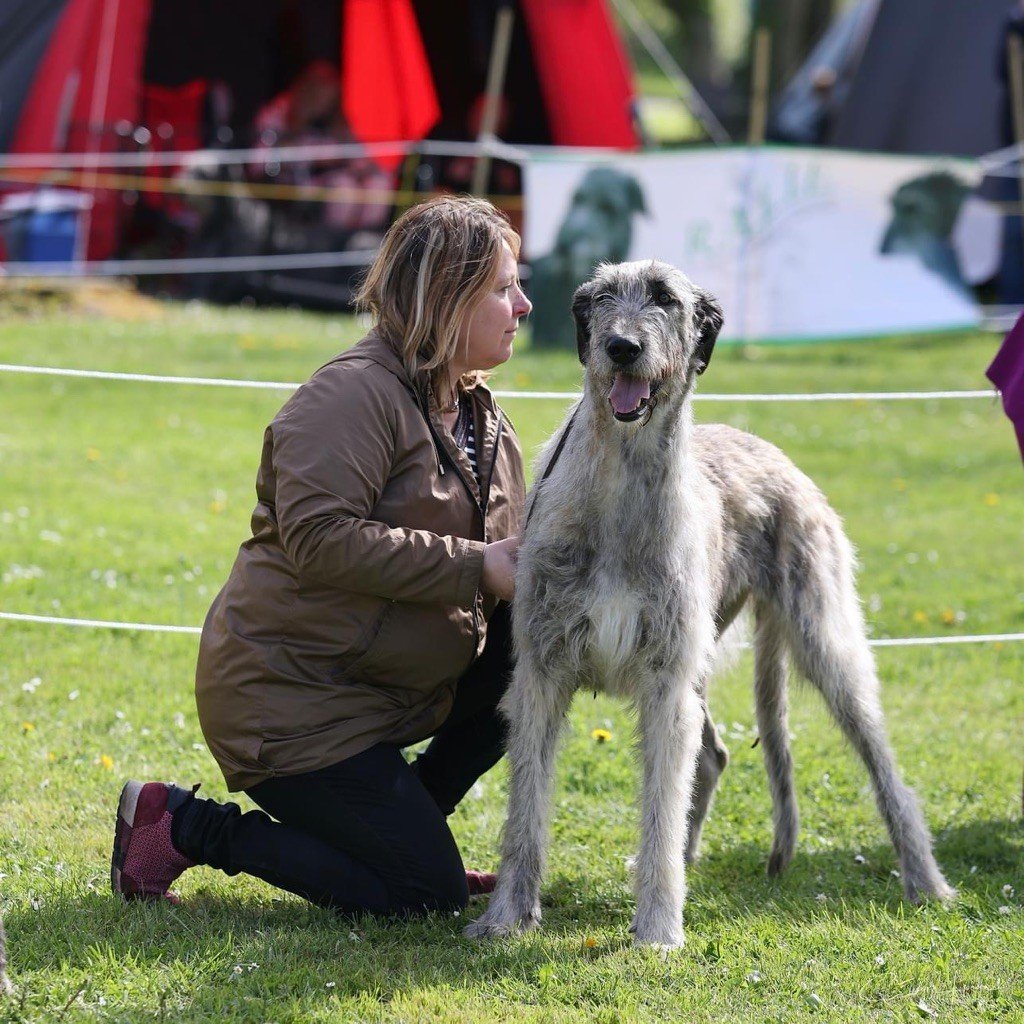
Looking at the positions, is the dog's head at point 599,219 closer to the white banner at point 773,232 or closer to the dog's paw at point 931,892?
the white banner at point 773,232

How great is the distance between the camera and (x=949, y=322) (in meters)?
11.5

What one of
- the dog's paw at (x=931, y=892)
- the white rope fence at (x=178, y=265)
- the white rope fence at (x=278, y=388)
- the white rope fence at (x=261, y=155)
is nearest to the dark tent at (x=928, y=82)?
the white rope fence at (x=261, y=155)

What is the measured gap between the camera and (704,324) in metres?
3.39

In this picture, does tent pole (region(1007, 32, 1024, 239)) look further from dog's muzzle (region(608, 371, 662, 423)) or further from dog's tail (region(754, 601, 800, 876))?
dog's muzzle (region(608, 371, 662, 423))

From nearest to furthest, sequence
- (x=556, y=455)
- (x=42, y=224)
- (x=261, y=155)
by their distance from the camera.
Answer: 1. (x=556, y=455)
2. (x=42, y=224)
3. (x=261, y=155)

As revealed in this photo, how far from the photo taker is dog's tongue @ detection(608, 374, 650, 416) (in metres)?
3.18

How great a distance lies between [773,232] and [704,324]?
7.73m

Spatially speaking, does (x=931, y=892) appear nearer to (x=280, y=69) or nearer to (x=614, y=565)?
(x=614, y=565)

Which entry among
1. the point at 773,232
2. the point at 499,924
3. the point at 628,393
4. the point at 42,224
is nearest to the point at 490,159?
the point at 773,232

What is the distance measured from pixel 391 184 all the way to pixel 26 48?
3258 millimetres

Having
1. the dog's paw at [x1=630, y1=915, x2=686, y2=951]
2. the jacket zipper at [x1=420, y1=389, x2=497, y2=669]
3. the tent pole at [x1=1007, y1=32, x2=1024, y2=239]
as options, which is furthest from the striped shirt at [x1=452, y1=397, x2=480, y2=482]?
the tent pole at [x1=1007, y1=32, x2=1024, y2=239]

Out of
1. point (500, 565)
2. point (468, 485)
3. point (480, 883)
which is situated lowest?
point (480, 883)

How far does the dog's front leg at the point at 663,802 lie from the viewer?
3406 millimetres

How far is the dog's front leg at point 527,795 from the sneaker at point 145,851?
A: 2.56 ft
